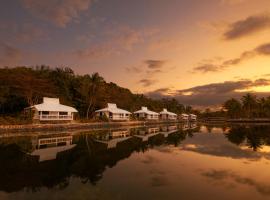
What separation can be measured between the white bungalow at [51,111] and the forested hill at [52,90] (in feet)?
13.2

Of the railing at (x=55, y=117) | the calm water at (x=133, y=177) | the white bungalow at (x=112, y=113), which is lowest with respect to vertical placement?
the calm water at (x=133, y=177)

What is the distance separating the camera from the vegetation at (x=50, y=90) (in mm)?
47125

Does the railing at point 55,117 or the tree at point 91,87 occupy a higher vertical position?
the tree at point 91,87

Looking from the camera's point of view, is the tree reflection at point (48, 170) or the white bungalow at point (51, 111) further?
the white bungalow at point (51, 111)

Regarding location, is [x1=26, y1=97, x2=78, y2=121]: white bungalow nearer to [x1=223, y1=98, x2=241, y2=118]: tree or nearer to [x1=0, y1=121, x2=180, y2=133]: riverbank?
[x1=0, y1=121, x2=180, y2=133]: riverbank

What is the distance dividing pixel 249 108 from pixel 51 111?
87.9 m

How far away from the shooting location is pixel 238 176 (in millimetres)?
11680

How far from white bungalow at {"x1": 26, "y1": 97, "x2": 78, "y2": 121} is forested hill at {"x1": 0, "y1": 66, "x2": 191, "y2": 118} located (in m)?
4.02

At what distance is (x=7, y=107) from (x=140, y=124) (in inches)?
1198

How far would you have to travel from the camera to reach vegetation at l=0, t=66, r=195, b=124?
155 feet

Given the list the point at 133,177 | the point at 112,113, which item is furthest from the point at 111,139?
the point at 112,113

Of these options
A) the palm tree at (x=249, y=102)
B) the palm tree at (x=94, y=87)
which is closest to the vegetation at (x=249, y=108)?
the palm tree at (x=249, y=102)

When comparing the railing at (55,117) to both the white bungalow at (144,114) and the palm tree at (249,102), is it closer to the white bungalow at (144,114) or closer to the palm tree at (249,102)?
the white bungalow at (144,114)

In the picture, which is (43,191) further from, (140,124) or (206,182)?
(140,124)
